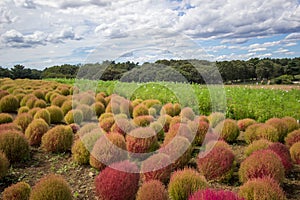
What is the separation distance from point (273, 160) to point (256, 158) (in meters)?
0.25

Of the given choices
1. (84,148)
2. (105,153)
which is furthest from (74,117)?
(105,153)

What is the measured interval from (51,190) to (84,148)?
209 centimetres

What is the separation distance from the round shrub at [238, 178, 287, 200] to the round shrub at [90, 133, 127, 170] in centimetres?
258

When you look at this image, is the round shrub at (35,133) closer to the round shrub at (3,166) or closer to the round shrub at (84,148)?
the round shrub at (84,148)

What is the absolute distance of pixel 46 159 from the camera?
6613 millimetres

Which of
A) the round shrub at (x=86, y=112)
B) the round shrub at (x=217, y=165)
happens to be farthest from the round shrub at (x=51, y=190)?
the round shrub at (x=86, y=112)

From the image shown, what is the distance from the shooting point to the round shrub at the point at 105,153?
569cm

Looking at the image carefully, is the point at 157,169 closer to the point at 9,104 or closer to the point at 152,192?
the point at 152,192

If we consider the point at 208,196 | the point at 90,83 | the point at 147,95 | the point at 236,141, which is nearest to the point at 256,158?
the point at 208,196

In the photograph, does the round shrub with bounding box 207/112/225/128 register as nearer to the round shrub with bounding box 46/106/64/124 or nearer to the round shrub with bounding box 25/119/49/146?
the round shrub with bounding box 25/119/49/146

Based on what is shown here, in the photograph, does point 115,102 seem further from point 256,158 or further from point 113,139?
point 256,158

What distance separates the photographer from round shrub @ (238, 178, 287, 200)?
→ 12.3ft

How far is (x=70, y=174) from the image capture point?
5715 mm

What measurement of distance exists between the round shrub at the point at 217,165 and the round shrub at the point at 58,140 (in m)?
3.17
